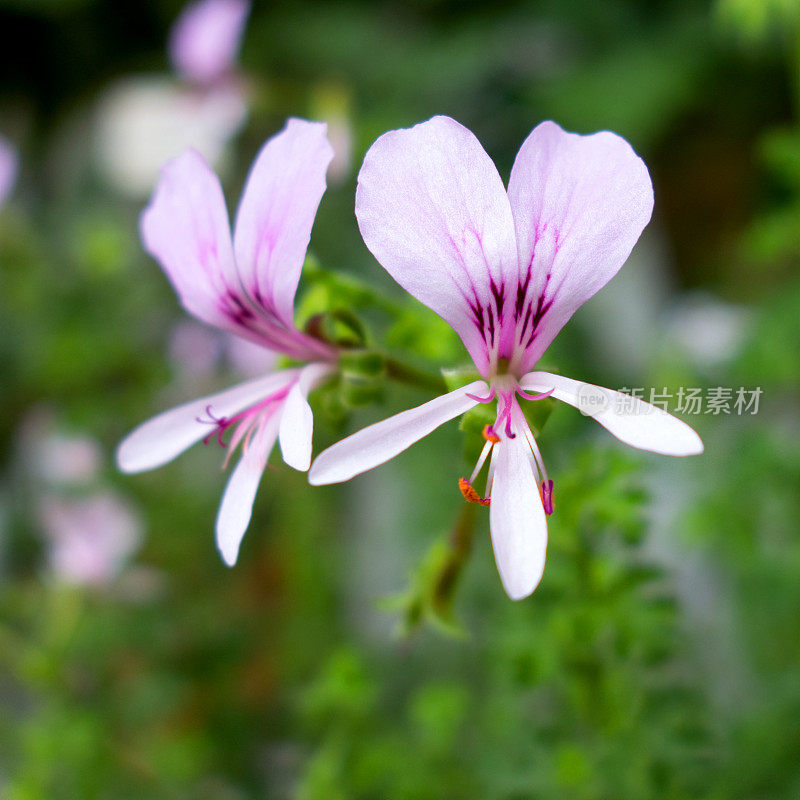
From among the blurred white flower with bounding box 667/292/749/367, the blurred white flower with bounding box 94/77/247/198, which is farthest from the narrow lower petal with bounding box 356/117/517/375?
the blurred white flower with bounding box 94/77/247/198

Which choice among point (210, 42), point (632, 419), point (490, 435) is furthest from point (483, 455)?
point (210, 42)

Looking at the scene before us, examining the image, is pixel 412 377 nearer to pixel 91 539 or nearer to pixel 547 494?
pixel 547 494

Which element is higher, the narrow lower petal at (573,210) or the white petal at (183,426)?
the narrow lower petal at (573,210)

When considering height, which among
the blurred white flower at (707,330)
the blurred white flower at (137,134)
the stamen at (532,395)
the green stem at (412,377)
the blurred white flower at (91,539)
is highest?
the blurred white flower at (137,134)

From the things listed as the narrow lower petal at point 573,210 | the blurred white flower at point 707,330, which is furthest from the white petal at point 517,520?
the blurred white flower at point 707,330

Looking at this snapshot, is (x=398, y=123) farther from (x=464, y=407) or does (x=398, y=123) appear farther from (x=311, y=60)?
(x=464, y=407)

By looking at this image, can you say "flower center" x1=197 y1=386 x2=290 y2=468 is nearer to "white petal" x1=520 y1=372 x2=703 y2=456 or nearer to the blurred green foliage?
the blurred green foliage

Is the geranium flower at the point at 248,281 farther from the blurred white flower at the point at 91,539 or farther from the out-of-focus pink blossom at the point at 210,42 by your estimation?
the out-of-focus pink blossom at the point at 210,42
